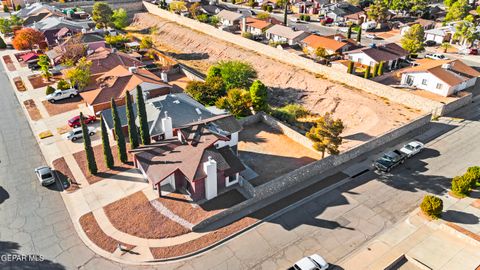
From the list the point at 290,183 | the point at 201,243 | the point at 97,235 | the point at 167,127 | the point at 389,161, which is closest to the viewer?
the point at 201,243

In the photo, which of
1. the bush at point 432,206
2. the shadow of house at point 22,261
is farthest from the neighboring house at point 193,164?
the bush at point 432,206

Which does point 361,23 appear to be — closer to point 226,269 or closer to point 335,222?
point 335,222

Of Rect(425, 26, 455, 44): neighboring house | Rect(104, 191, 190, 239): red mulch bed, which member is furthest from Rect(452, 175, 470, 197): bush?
Rect(425, 26, 455, 44): neighboring house

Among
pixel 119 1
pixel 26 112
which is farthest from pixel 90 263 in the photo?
pixel 119 1

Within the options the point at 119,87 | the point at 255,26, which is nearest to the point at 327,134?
the point at 119,87

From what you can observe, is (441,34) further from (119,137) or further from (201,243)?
(201,243)

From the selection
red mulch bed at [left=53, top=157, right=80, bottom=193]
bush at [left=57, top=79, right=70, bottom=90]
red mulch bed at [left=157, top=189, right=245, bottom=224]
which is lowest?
red mulch bed at [left=53, top=157, right=80, bottom=193]

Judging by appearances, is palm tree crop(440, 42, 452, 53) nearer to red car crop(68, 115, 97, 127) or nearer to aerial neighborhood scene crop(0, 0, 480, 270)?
aerial neighborhood scene crop(0, 0, 480, 270)
